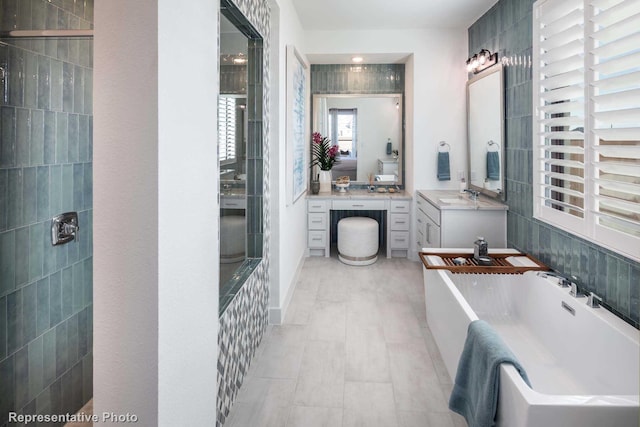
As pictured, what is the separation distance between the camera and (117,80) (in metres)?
1.10

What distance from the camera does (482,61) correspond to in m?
4.23

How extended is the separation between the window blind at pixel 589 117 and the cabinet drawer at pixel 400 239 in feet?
7.69

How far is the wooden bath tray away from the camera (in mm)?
2955

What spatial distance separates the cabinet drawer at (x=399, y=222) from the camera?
527 centimetres

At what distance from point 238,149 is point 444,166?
3.20m

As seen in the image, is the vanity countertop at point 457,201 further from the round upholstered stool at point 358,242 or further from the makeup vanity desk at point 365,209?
the round upholstered stool at point 358,242

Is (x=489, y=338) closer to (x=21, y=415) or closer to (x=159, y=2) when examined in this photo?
(x=159, y=2)

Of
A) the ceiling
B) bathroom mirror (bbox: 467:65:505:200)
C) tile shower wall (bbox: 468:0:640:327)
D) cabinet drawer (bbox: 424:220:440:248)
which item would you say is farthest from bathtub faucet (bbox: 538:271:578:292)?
the ceiling

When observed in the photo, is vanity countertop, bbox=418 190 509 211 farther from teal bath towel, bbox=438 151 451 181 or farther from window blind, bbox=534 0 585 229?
window blind, bbox=534 0 585 229

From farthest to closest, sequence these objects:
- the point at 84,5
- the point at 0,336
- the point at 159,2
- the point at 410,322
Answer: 1. the point at 410,322
2. the point at 84,5
3. the point at 0,336
4. the point at 159,2

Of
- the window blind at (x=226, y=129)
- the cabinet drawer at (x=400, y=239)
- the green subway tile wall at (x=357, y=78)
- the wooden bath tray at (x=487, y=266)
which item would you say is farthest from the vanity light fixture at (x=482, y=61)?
the window blind at (x=226, y=129)

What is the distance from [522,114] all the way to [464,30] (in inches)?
82.9

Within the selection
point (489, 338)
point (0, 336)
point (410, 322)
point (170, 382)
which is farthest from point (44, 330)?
point (410, 322)

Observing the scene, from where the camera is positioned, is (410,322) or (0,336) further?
(410,322)
